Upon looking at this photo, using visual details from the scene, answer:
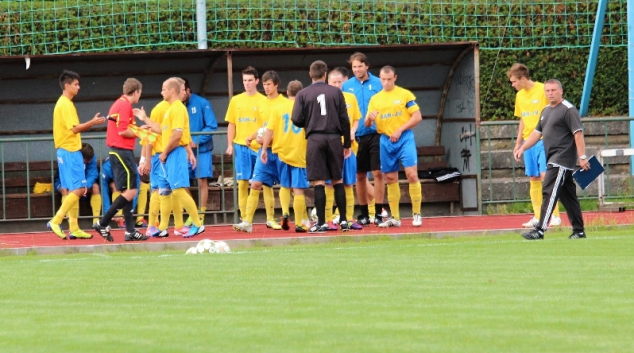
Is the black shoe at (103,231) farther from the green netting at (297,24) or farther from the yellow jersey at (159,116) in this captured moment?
the green netting at (297,24)

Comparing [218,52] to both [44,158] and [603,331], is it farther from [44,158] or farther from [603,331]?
[603,331]

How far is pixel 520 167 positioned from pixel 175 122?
6.71 m

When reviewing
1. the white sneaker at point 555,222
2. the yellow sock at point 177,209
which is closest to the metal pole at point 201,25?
the yellow sock at point 177,209

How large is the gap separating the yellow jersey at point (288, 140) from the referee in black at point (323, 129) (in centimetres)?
53

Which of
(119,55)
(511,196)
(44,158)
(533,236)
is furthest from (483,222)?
(44,158)

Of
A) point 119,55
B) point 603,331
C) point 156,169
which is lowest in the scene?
point 603,331

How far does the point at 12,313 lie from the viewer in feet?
23.2

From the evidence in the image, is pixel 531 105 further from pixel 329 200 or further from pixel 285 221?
pixel 285 221

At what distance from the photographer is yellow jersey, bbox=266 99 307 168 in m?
14.7

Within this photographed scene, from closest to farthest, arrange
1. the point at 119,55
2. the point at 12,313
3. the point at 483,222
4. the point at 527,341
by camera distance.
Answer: the point at 527,341
the point at 12,313
the point at 483,222
the point at 119,55

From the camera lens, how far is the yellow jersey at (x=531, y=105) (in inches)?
566

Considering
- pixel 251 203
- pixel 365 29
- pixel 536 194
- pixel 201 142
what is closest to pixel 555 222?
pixel 536 194

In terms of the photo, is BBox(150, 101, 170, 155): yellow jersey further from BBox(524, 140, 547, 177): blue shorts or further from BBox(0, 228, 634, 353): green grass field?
BBox(524, 140, 547, 177): blue shorts

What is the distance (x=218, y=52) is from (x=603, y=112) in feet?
25.3
